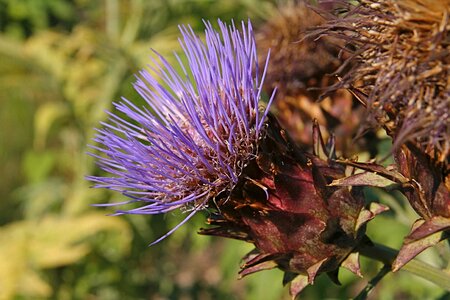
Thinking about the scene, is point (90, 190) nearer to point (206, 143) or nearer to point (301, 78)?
point (301, 78)

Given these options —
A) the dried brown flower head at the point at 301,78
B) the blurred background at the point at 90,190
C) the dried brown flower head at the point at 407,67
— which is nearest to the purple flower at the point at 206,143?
the dried brown flower head at the point at 407,67

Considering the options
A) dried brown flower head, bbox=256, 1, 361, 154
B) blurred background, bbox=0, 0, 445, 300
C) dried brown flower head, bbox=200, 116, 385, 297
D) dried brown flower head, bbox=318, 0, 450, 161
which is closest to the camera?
dried brown flower head, bbox=318, 0, 450, 161

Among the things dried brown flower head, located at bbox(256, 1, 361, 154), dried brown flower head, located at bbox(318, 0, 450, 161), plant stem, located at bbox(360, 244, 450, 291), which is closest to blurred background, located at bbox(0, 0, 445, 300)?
dried brown flower head, located at bbox(256, 1, 361, 154)

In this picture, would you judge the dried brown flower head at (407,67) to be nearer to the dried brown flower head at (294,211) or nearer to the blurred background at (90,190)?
the dried brown flower head at (294,211)

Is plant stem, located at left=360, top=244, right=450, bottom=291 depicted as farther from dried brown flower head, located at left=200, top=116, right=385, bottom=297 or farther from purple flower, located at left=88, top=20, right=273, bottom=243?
purple flower, located at left=88, top=20, right=273, bottom=243

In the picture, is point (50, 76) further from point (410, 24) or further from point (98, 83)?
point (410, 24)
